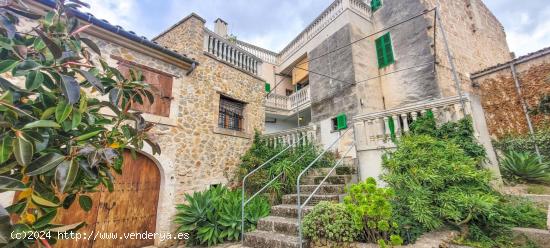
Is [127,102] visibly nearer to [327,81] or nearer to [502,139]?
[327,81]

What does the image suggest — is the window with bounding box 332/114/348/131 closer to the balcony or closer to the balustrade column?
the balcony

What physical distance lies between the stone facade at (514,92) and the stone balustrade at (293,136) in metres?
6.86

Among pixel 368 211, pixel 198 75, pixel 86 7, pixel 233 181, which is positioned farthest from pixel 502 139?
pixel 86 7

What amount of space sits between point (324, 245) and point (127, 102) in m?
3.15

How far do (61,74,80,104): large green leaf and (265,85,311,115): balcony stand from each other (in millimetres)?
9544

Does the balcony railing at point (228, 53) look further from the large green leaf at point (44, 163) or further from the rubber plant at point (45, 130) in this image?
the large green leaf at point (44, 163)

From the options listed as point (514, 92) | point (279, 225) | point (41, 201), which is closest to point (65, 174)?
point (41, 201)

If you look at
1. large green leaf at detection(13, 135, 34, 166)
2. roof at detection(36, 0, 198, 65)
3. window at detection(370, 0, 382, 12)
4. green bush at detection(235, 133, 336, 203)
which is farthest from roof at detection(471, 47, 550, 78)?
large green leaf at detection(13, 135, 34, 166)

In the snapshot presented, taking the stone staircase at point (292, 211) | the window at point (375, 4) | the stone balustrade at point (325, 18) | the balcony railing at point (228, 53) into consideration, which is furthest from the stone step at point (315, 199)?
the window at point (375, 4)

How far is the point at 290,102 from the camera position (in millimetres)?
11758

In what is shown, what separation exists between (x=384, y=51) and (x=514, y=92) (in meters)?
4.64

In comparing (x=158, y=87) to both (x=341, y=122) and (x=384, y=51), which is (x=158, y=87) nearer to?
(x=341, y=122)

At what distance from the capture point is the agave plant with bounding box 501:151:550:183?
183 inches

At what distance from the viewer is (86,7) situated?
1.78 meters
